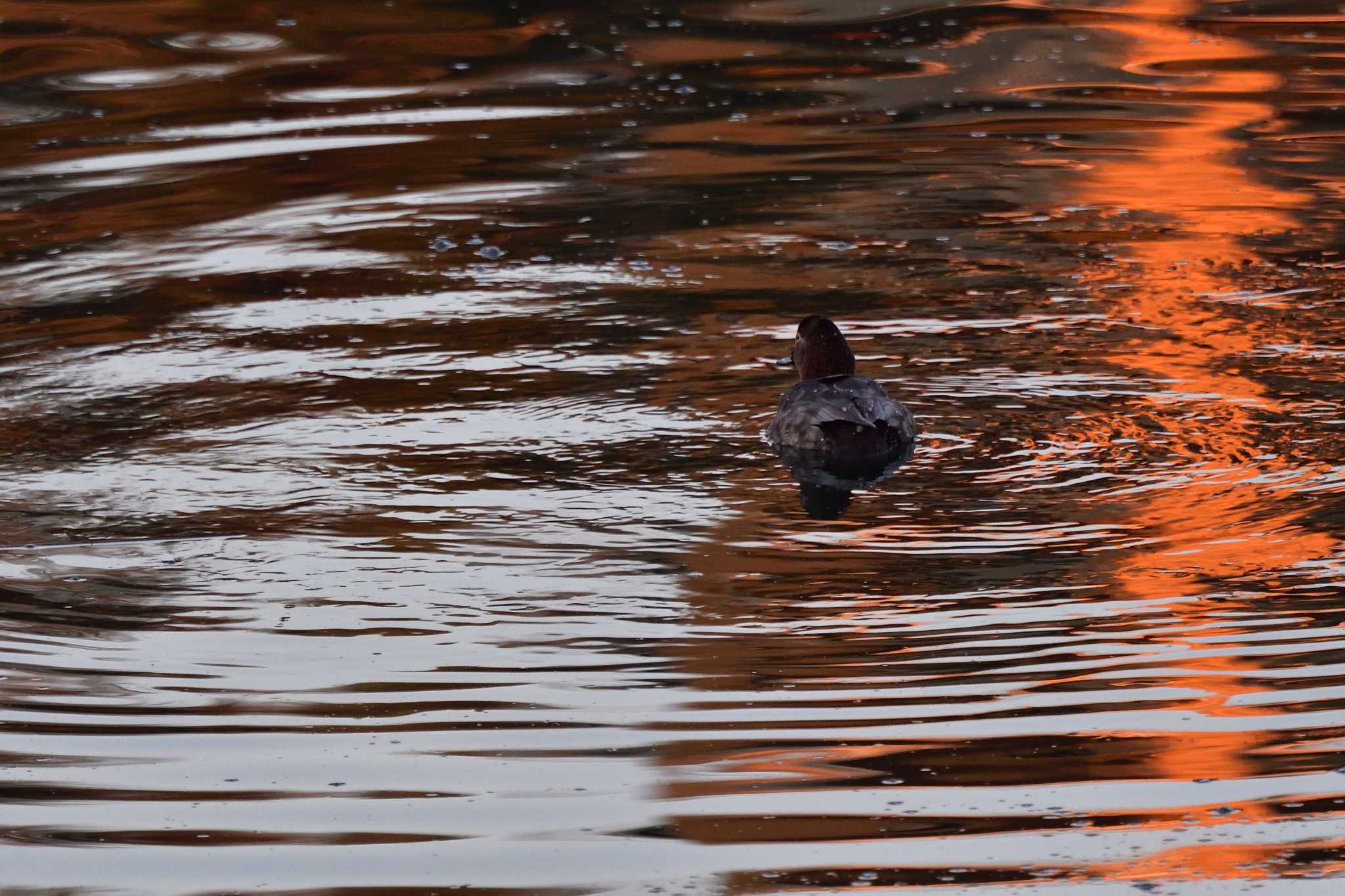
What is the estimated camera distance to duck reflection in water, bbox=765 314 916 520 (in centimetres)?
877

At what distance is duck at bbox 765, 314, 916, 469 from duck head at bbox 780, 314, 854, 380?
0.62ft

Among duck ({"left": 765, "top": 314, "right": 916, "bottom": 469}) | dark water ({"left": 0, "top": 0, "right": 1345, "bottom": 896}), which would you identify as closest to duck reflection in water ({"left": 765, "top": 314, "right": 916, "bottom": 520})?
duck ({"left": 765, "top": 314, "right": 916, "bottom": 469})

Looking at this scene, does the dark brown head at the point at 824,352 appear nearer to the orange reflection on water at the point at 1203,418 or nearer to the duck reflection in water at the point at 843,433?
the duck reflection in water at the point at 843,433

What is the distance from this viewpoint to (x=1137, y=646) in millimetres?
6531

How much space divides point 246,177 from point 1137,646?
910 cm

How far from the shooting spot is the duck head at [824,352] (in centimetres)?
934

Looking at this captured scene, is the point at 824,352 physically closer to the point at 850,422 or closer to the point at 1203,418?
the point at 850,422

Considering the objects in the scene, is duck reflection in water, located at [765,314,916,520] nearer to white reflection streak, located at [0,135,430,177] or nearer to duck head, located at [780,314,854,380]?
duck head, located at [780,314,854,380]

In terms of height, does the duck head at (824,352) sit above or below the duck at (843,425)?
above

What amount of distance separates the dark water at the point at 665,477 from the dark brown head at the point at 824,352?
406mm

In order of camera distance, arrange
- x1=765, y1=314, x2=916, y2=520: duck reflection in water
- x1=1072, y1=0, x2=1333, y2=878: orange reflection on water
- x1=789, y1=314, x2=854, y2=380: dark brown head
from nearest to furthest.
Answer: x1=1072, y1=0, x2=1333, y2=878: orange reflection on water, x1=765, y1=314, x2=916, y2=520: duck reflection in water, x1=789, y1=314, x2=854, y2=380: dark brown head

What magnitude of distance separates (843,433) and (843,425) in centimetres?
4

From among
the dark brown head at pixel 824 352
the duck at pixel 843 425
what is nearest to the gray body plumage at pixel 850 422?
the duck at pixel 843 425

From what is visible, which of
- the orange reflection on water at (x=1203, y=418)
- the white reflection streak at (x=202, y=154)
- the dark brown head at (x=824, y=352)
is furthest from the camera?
the white reflection streak at (x=202, y=154)
